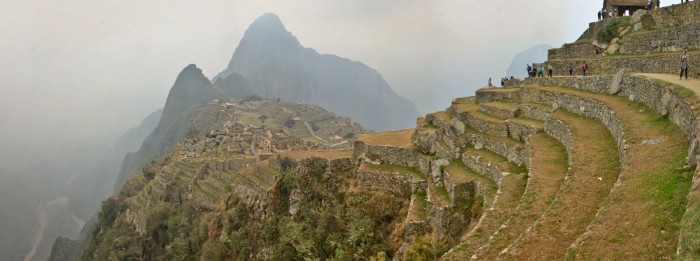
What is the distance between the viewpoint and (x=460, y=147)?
20.0 metres

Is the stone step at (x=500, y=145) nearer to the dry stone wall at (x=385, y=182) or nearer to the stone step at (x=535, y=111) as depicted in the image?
the stone step at (x=535, y=111)

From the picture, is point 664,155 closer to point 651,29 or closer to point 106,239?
point 651,29

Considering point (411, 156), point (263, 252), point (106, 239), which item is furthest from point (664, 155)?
point (106, 239)

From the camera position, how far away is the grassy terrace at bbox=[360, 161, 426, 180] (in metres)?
20.4

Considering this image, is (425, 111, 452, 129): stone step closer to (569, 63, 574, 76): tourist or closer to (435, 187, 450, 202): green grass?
(435, 187, 450, 202): green grass

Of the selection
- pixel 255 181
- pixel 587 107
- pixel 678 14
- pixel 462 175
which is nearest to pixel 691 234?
pixel 462 175

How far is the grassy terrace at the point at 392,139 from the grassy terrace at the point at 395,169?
46.2 inches

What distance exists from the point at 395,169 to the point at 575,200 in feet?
37.8

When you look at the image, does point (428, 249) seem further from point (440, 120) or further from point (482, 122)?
point (440, 120)

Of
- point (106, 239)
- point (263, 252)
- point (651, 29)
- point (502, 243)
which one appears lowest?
point (106, 239)

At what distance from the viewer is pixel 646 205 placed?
827 cm

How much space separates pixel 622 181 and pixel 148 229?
4562cm

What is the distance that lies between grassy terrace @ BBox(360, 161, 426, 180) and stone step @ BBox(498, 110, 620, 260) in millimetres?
7030

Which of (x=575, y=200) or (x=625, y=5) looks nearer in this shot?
(x=575, y=200)
